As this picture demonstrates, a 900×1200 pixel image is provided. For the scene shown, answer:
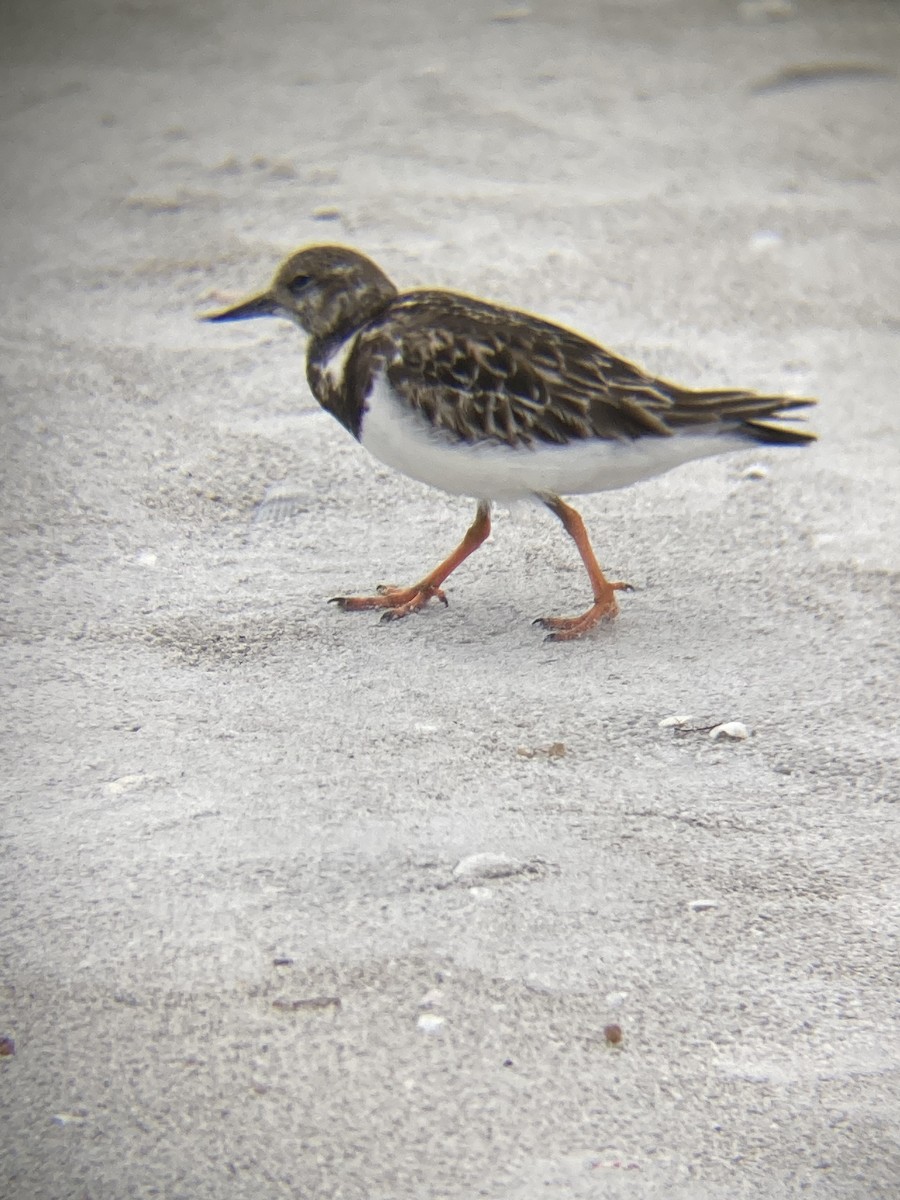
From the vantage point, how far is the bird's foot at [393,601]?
4.72 meters

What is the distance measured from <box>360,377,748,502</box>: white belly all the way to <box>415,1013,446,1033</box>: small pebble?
195 cm

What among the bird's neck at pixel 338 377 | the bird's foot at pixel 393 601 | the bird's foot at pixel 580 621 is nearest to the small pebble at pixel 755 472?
the bird's foot at pixel 580 621

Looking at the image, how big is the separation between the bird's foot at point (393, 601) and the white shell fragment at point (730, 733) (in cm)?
111

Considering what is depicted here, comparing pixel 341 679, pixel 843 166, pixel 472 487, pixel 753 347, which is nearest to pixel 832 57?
pixel 843 166

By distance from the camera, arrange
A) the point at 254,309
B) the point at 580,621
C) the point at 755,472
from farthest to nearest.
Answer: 1. the point at 755,472
2. the point at 254,309
3. the point at 580,621

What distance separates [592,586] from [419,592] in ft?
1.79

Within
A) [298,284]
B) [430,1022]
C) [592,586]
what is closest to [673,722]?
[592,586]

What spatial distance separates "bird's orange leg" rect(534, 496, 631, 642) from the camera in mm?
4609

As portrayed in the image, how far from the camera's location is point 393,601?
4734mm

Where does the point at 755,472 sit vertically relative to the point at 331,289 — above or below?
below

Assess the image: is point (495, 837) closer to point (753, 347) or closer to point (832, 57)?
point (753, 347)

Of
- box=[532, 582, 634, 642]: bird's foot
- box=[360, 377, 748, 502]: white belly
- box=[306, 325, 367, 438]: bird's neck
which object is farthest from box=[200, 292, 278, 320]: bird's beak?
box=[532, 582, 634, 642]: bird's foot

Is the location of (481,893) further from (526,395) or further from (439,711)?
(526,395)

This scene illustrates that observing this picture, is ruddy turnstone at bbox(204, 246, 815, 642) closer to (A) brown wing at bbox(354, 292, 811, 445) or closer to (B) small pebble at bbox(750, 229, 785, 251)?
(A) brown wing at bbox(354, 292, 811, 445)
